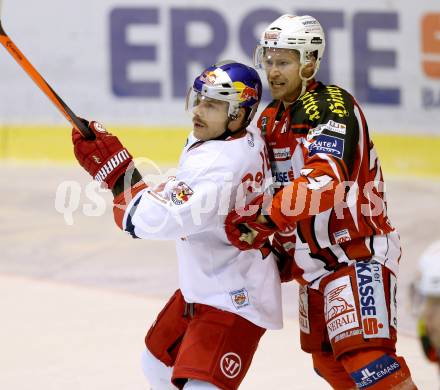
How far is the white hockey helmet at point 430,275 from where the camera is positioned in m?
2.55

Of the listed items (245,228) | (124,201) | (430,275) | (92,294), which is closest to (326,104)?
(245,228)

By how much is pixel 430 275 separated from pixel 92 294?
4.04 meters

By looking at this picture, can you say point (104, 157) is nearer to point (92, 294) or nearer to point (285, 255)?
point (285, 255)

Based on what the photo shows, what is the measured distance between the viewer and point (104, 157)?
3.75 m

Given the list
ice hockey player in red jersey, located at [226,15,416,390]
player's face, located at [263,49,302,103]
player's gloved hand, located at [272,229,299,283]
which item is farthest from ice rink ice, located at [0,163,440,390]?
player's face, located at [263,49,302,103]

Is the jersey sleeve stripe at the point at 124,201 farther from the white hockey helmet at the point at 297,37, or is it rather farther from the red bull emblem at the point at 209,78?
the white hockey helmet at the point at 297,37

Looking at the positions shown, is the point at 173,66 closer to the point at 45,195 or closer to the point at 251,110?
the point at 45,195

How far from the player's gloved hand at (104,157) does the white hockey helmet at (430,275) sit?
1426 millimetres

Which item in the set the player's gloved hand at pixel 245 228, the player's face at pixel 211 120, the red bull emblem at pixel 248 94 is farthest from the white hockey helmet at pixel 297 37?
the player's gloved hand at pixel 245 228

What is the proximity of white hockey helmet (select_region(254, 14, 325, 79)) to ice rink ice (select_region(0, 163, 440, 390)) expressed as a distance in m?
1.66

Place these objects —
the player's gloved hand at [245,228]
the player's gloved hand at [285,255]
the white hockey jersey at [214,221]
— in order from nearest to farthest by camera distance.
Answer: the white hockey jersey at [214,221]
the player's gloved hand at [245,228]
the player's gloved hand at [285,255]

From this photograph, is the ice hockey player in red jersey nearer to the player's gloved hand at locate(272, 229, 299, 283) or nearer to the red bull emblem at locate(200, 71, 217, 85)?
the player's gloved hand at locate(272, 229, 299, 283)

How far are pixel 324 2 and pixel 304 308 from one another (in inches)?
210

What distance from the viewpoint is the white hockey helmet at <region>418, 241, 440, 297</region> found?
2.55 metres
